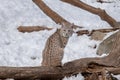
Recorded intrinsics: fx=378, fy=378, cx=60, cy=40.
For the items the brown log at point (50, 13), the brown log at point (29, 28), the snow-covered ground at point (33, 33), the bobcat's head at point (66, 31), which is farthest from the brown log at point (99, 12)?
the bobcat's head at point (66, 31)

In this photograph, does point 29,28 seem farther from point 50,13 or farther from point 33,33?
point 50,13

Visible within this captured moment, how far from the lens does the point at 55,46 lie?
672 centimetres

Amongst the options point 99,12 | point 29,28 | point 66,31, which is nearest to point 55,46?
point 66,31

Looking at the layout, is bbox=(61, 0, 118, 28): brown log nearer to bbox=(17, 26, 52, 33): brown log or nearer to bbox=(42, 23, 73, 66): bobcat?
bbox=(17, 26, 52, 33): brown log

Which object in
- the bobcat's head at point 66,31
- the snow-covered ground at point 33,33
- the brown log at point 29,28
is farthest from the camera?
the brown log at point 29,28

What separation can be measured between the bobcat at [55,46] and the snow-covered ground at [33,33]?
255 centimetres

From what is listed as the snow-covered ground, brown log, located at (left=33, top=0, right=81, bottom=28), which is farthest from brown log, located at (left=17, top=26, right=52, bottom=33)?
brown log, located at (left=33, top=0, right=81, bottom=28)

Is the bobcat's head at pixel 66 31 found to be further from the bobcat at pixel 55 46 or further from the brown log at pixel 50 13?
the brown log at pixel 50 13

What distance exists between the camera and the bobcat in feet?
22.1

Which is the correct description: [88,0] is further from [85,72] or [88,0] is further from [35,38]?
[85,72]

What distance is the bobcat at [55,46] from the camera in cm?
674

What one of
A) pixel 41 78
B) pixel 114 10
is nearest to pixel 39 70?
pixel 41 78

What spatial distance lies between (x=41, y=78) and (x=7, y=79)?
0.55 m

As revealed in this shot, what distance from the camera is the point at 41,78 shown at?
5965 mm
